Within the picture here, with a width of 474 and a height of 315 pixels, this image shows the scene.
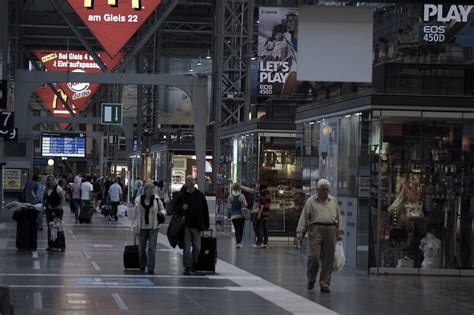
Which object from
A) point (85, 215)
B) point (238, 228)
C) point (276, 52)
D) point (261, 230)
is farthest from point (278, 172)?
point (85, 215)

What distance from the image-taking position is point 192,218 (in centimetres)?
1670

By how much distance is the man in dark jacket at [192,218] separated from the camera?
1667cm

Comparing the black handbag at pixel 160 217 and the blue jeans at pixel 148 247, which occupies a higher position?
the black handbag at pixel 160 217

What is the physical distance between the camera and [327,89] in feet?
69.8

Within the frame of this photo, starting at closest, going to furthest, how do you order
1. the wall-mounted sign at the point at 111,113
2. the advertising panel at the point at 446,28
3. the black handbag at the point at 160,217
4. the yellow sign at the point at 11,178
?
the black handbag at the point at 160,217 < the advertising panel at the point at 446,28 < the yellow sign at the point at 11,178 < the wall-mounted sign at the point at 111,113

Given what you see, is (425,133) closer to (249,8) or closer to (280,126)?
(280,126)

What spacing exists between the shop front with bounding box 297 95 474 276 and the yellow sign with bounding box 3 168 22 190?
20056mm

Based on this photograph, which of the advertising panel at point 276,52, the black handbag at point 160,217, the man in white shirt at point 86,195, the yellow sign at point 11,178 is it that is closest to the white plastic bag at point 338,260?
the black handbag at point 160,217

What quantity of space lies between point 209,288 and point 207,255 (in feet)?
7.87

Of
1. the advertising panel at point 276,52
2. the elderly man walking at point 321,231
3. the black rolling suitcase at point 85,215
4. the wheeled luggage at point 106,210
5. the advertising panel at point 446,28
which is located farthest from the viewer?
the wheeled luggage at point 106,210

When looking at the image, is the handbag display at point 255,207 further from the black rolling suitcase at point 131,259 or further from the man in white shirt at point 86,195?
the man in white shirt at point 86,195

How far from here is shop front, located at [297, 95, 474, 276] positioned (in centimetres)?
1772

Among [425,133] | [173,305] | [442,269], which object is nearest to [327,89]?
[425,133]

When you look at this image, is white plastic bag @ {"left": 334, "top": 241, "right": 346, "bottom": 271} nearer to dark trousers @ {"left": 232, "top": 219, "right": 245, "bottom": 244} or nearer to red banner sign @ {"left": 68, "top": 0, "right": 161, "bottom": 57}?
dark trousers @ {"left": 232, "top": 219, "right": 245, "bottom": 244}
